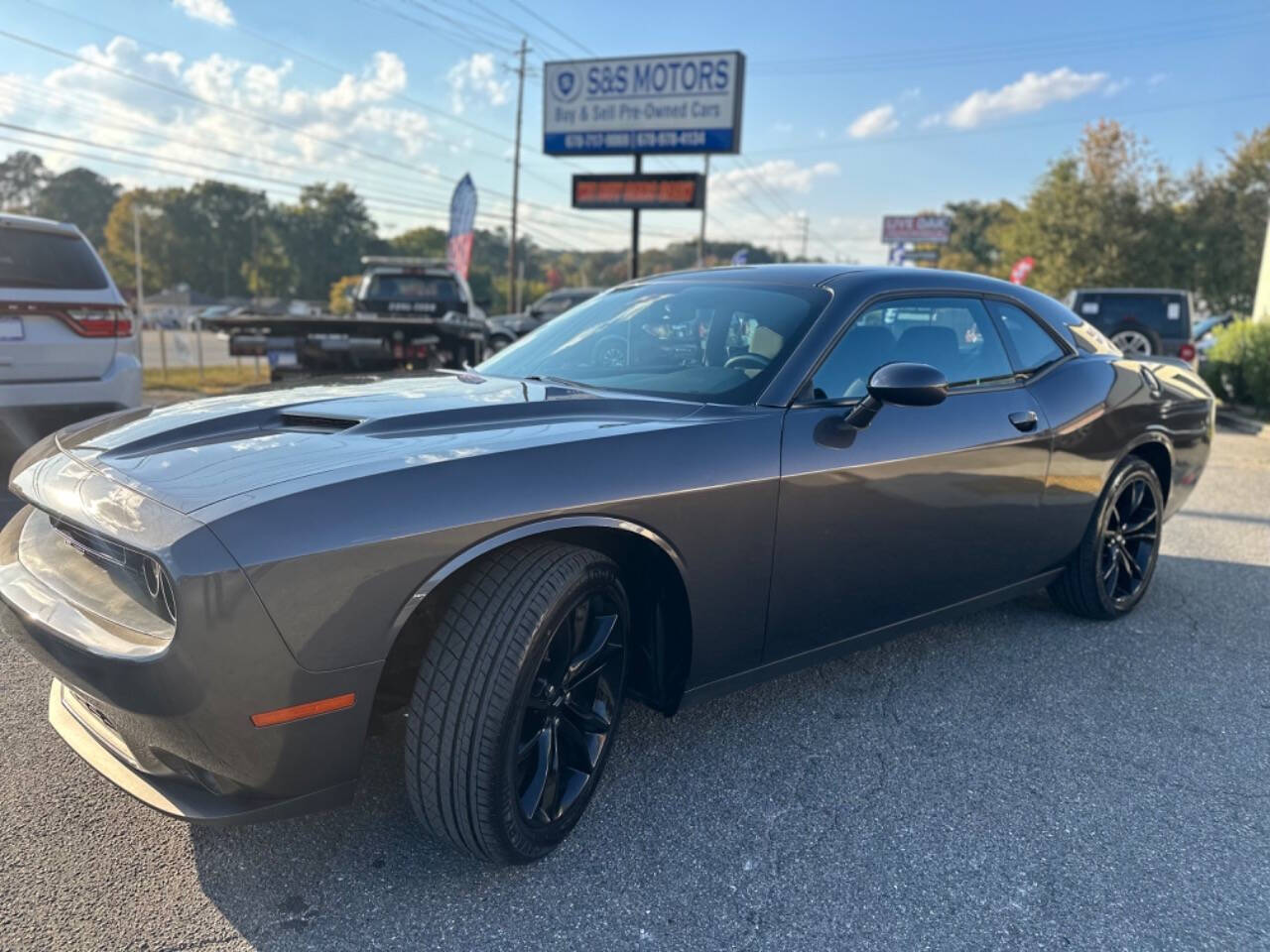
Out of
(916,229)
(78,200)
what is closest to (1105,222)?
(916,229)

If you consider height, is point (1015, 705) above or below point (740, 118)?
below

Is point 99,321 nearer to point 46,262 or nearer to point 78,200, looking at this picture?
point 46,262

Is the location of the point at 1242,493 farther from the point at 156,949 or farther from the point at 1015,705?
the point at 156,949

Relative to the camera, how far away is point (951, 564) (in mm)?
3006

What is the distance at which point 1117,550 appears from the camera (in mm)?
3896

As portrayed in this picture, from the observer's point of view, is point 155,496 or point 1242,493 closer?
point 155,496

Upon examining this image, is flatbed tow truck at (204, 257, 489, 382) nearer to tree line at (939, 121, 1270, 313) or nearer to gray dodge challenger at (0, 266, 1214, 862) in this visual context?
gray dodge challenger at (0, 266, 1214, 862)

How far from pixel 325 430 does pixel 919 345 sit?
6.69ft

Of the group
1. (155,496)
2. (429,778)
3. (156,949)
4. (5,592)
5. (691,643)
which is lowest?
(156,949)

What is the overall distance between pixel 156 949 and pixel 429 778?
2.07 feet

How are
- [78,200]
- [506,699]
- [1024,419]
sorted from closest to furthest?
[506,699]
[1024,419]
[78,200]

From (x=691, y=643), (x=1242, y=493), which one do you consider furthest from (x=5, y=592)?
(x=1242, y=493)

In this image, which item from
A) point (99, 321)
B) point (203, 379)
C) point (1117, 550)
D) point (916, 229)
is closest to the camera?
point (1117, 550)

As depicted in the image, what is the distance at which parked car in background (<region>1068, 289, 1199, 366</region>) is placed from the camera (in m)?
A: 11.9
